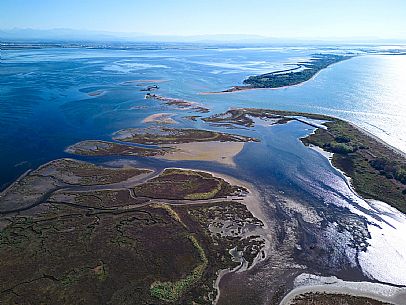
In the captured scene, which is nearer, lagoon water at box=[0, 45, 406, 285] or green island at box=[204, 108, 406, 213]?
lagoon water at box=[0, 45, 406, 285]

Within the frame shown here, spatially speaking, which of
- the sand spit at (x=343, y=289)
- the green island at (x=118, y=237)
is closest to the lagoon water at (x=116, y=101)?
the green island at (x=118, y=237)

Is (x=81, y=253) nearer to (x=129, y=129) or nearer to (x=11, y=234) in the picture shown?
(x=11, y=234)

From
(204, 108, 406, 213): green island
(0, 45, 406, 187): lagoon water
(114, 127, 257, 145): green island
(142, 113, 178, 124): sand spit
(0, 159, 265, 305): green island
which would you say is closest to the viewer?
(0, 159, 265, 305): green island

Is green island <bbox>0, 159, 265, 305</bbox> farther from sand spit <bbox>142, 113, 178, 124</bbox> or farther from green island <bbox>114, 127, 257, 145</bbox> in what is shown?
sand spit <bbox>142, 113, 178, 124</bbox>

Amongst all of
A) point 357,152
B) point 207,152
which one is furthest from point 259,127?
point 357,152

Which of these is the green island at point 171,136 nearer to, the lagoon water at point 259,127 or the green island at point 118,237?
the lagoon water at point 259,127

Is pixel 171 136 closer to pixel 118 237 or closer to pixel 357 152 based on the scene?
pixel 118 237

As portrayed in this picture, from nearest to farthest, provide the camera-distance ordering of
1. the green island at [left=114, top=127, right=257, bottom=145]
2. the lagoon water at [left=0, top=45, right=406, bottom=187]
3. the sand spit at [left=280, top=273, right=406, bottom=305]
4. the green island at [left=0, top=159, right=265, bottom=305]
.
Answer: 1. the green island at [left=0, top=159, right=265, bottom=305]
2. the sand spit at [left=280, top=273, right=406, bottom=305]
3. the lagoon water at [left=0, top=45, right=406, bottom=187]
4. the green island at [left=114, top=127, right=257, bottom=145]

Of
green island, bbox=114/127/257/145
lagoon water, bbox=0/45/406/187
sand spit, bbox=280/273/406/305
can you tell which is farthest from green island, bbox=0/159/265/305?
green island, bbox=114/127/257/145
